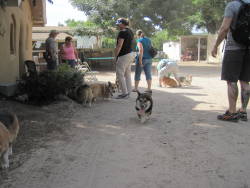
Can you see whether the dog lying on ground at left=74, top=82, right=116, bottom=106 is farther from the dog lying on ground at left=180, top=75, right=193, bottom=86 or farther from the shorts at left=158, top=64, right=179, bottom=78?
the dog lying on ground at left=180, top=75, right=193, bottom=86

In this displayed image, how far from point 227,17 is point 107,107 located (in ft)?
11.5

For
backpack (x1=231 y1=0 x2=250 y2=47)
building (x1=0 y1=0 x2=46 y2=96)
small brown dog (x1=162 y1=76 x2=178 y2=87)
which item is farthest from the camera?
small brown dog (x1=162 y1=76 x2=178 y2=87)

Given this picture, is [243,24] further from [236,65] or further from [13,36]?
[13,36]

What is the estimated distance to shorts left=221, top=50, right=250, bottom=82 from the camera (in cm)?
588

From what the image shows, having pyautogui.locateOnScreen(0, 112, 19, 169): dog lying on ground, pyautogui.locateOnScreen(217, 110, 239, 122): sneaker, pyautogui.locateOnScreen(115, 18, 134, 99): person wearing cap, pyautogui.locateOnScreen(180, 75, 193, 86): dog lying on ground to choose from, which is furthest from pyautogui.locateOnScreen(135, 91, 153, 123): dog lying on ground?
pyautogui.locateOnScreen(180, 75, 193, 86): dog lying on ground

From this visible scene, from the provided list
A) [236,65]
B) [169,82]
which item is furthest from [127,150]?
[169,82]

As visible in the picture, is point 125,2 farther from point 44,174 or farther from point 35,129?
point 44,174

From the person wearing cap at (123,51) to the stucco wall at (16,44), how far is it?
8.61 ft

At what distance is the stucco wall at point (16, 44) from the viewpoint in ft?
29.5

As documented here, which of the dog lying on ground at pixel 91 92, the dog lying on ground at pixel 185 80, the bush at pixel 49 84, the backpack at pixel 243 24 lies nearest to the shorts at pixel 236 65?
the backpack at pixel 243 24

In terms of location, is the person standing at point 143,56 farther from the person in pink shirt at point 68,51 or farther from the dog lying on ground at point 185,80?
the dog lying on ground at point 185,80

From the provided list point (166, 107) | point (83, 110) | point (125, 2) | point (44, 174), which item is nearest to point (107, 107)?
point (83, 110)

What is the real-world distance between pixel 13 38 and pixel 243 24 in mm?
6960

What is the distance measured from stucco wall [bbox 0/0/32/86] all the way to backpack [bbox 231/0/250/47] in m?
4.77
